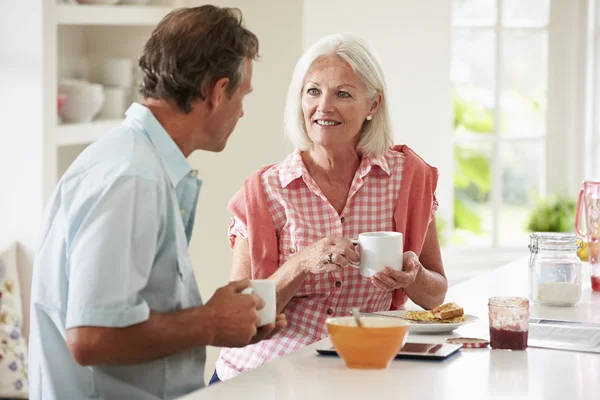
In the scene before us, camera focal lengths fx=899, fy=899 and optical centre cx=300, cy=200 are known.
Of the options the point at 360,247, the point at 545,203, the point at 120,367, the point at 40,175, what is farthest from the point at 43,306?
the point at 545,203

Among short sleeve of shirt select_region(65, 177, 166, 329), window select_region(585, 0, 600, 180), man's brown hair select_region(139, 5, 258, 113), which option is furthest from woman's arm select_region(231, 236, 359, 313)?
window select_region(585, 0, 600, 180)

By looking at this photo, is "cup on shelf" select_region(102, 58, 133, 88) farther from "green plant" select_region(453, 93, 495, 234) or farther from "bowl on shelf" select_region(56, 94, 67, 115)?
"green plant" select_region(453, 93, 495, 234)

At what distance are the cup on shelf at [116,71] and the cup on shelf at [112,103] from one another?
0.03 meters

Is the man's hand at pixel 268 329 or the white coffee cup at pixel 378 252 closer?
the man's hand at pixel 268 329

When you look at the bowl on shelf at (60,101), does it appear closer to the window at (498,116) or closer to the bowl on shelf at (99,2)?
the bowl on shelf at (99,2)

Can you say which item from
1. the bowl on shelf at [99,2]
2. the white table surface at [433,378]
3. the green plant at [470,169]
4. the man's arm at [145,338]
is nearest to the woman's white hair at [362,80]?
the white table surface at [433,378]

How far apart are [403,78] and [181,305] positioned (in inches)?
118

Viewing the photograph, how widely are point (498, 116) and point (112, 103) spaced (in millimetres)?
2064

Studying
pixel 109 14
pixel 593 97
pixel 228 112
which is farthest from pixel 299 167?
pixel 593 97

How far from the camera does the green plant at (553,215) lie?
181 inches

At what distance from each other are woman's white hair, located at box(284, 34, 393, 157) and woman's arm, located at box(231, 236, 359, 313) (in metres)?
0.36

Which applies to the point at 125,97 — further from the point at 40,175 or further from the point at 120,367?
the point at 120,367

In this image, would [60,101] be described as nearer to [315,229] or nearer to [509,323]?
[315,229]

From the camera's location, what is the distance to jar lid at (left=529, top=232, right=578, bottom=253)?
2.24m
